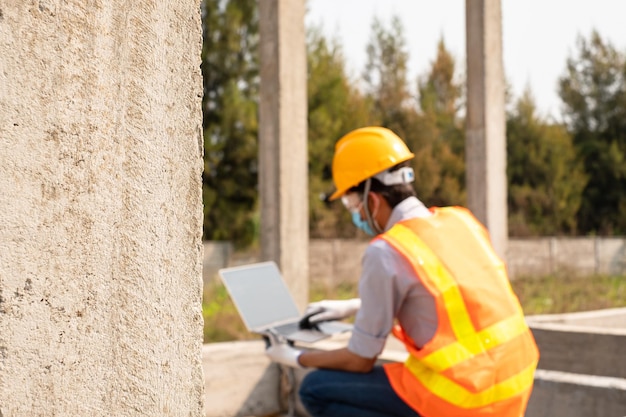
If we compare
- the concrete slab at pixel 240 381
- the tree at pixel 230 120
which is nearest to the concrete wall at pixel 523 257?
the tree at pixel 230 120

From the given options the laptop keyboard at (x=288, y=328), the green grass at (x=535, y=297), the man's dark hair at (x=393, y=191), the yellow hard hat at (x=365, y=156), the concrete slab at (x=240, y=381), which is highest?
the yellow hard hat at (x=365, y=156)

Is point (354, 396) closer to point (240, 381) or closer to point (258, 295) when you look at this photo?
point (258, 295)

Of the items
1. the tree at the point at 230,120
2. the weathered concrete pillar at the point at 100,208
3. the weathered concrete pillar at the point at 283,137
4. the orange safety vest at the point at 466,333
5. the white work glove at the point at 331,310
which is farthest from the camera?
the tree at the point at 230,120

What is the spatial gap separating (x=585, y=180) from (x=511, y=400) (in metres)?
17.9

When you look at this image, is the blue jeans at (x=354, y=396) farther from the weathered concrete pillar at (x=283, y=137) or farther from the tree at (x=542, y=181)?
the tree at (x=542, y=181)

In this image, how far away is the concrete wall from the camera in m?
13.7

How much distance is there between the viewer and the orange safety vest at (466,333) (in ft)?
7.64

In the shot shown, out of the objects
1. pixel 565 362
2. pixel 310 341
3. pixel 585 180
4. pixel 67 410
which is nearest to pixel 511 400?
pixel 310 341

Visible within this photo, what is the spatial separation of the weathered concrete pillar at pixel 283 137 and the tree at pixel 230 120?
8769 mm

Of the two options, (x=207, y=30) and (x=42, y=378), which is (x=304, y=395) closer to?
(x=42, y=378)

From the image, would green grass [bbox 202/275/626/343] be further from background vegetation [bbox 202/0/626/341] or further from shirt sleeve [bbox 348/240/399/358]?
shirt sleeve [bbox 348/240/399/358]

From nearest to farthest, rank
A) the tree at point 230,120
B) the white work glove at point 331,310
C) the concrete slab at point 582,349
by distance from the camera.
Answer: the white work glove at point 331,310 < the concrete slab at point 582,349 < the tree at point 230,120

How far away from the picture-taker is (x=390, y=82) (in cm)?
2044

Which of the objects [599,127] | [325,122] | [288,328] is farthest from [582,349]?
[599,127]
